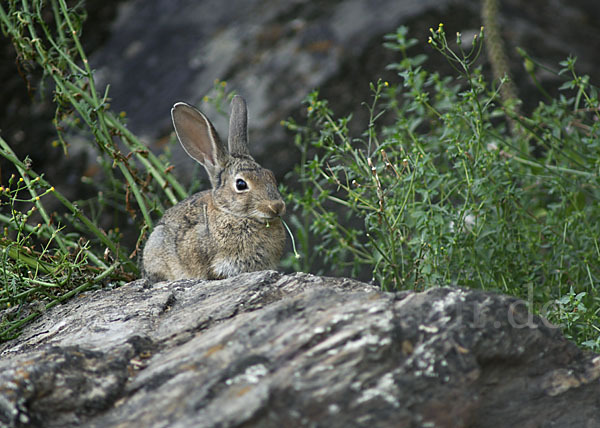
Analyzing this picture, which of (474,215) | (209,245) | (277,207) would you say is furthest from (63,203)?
(474,215)

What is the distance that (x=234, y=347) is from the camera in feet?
9.58

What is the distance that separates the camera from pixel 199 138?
5.29 m

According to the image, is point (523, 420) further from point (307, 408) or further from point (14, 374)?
point (14, 374)

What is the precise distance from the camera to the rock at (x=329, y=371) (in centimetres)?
263

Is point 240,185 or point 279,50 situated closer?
point 240,185

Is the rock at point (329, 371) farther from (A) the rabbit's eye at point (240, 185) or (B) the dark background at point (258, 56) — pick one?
(B) the dark background at point (258, 56)

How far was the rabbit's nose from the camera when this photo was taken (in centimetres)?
476

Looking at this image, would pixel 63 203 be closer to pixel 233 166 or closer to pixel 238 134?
pixel 233 166

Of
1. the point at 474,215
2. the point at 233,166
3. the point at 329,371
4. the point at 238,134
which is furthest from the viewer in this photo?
the point at 238,134

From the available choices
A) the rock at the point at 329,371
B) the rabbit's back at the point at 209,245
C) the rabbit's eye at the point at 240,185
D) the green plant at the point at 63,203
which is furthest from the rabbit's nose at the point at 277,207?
the rock at the point at 329,371

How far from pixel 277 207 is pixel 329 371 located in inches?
85.6

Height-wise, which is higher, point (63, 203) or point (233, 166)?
point (63, 203)

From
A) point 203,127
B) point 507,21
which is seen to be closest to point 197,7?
point 507,21

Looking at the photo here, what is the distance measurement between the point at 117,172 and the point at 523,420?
5.46 meters
